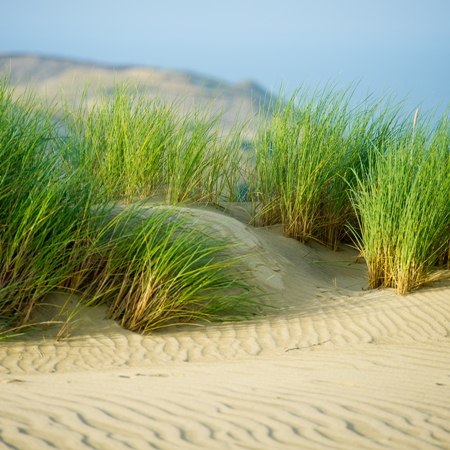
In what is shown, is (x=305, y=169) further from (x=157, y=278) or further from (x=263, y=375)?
(x=263, y=375)

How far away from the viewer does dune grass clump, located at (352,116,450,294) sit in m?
6.87

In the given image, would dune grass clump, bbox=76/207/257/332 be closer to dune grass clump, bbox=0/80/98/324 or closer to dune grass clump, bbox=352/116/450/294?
dune grass clump, bbox=0/80/98/324

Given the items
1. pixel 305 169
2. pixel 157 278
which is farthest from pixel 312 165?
pixel 157 278

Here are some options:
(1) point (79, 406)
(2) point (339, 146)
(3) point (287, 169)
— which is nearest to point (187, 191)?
(3) point (287, 169)

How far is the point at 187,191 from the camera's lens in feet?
25.3

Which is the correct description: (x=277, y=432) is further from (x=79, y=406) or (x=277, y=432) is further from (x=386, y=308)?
(x=386, y=308)

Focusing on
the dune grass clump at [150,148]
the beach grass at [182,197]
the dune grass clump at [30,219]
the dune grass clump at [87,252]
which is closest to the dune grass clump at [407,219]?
the beach grass at [182,197]

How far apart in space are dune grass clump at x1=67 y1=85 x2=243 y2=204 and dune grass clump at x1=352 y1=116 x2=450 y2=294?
4.99 feet

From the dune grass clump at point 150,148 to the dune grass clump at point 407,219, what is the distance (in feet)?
4.99

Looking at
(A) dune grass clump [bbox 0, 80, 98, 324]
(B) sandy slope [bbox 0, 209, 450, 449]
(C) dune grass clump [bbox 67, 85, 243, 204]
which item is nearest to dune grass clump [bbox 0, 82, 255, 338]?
(A) dune grass clump [bbox 0, 80, 98, 324]

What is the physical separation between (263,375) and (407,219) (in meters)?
2.72

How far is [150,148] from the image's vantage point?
7582mm

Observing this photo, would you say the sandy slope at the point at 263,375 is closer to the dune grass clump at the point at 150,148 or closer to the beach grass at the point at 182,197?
the beach grass at the point at 182,197

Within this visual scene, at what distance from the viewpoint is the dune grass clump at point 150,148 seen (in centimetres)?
746
